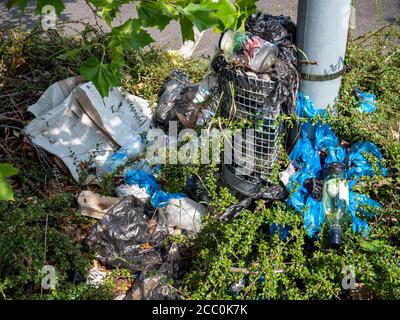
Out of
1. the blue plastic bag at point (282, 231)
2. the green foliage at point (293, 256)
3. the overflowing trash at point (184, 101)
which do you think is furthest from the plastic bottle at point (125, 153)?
the blue plastic bag at point (282, 231)

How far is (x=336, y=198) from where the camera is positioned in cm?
318

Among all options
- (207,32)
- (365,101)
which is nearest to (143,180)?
(365,101)

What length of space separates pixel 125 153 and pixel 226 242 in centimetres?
133

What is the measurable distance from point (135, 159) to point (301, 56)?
1351mm

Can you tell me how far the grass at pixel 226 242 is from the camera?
283cm

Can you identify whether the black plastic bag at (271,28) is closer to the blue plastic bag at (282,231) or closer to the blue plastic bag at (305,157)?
the blue plastic bag at (305,157)

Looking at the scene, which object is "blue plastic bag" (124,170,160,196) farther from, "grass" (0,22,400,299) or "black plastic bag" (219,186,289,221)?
"black plastic bag" (219,186,289,221)

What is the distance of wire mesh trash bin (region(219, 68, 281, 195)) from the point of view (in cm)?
310

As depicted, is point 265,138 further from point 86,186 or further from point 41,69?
point 41,69

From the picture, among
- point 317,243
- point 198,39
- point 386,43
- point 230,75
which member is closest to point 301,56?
point 230,75

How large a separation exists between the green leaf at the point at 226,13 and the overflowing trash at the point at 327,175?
1.14 metres

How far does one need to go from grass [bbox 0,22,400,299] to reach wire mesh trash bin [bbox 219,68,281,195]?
6.9 inches

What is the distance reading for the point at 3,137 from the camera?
421 cm

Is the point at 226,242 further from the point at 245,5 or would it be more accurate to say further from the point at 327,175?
the point at 245,5
